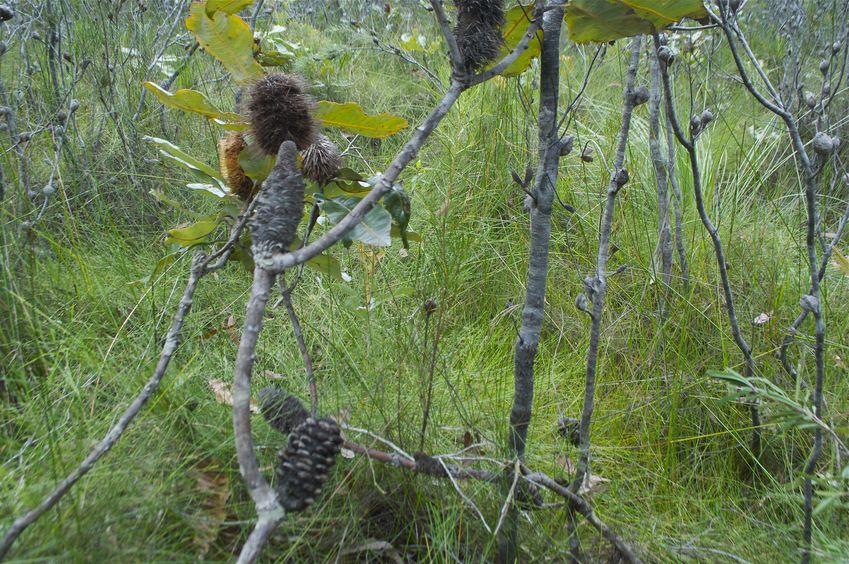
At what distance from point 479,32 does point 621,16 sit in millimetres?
260

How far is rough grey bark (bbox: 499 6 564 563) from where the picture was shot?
1149 mm

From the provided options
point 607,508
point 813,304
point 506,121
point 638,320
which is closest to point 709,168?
point 506,121

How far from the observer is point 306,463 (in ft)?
3.03

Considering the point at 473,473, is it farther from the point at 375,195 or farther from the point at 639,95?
the point at 639,95

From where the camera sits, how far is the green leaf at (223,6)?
113cm

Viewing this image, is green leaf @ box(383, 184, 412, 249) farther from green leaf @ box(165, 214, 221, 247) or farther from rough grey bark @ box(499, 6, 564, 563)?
green leaf @ box(165, 214, 221, 247)

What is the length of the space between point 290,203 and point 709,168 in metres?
2.81

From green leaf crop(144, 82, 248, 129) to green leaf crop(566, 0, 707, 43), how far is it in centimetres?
60

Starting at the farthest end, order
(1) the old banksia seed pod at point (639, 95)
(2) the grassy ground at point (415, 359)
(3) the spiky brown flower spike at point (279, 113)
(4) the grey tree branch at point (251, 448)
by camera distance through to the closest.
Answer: (1) the old banksia seed pod at point (639, 95), (2) the grassy ground at point (415, 359), (3) the spiky brown flower spike at point (279, 113), (4) the grey tree branch at point (251, 448)

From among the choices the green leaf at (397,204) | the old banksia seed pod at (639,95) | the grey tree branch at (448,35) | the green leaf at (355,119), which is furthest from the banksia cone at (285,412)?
the old banksia seed pod at (639,95)

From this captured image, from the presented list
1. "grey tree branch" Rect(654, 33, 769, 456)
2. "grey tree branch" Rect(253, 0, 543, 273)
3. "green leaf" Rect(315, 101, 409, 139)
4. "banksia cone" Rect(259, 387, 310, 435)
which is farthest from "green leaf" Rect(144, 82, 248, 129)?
"grey tree branch" Rect(654, 33, 769, 456)

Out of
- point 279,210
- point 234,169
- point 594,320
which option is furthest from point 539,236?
point 234,169

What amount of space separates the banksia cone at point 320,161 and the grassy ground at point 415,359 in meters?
0.45

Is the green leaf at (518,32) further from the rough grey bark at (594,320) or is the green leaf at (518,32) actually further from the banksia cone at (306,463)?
the banksia cone at (306,463)
